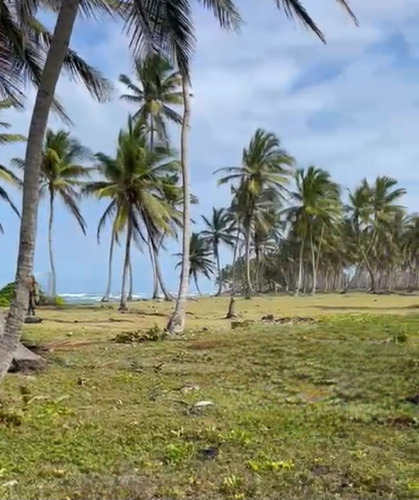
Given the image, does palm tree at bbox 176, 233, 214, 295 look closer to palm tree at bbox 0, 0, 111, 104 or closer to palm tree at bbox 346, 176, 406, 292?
palm tree at bbox 346, 176, 406, 292

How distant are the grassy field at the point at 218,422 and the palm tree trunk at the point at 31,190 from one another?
30.5 inches

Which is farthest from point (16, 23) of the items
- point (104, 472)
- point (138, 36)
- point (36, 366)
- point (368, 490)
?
point (368, 490)

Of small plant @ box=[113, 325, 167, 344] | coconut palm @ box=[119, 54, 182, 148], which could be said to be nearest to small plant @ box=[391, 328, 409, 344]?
small plant @ box=[113, 325, 167, 344]

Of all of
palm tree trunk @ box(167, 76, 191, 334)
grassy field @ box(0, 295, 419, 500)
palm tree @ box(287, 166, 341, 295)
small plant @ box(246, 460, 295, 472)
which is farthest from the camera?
palm tree @ box(287, 166, 341, 295)

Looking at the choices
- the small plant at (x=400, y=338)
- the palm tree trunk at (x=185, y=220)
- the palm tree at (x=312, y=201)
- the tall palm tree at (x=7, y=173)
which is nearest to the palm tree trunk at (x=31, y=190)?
the small plant at (x=400, y=338)

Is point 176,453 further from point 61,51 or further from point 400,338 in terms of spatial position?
point 400,338

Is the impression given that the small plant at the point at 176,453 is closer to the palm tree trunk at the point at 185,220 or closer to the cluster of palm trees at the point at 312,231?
the palm tree trunk at the point at 185,220

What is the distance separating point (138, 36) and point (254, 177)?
101ft

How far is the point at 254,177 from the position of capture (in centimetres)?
3919

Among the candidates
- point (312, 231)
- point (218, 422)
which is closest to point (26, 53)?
point (218, 422)

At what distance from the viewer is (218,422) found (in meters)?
6.36

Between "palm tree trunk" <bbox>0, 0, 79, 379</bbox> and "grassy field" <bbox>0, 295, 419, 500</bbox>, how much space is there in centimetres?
77

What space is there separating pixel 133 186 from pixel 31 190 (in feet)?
67.2

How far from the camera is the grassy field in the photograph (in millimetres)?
4473
